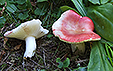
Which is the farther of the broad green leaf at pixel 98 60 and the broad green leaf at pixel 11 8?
the broad green leaf at pixel 11 8

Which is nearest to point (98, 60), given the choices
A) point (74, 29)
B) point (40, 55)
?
point (74, 29)

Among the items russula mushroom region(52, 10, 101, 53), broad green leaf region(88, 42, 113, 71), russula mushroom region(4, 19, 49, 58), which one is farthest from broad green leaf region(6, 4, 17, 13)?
broad green leaf region(88, 42, 113, 71)

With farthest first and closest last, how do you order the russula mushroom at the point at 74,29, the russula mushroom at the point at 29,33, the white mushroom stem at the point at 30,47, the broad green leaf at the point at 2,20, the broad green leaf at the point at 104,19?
the broad green leaf at the point at 2,20
the white mushroom stem at the point at 30,47
the russula mushroom at the point at 29,33
the broad green leaf at the point at 104,19
the russula mushroom at the point at 74,29

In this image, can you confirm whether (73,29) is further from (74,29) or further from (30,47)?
(30,47)

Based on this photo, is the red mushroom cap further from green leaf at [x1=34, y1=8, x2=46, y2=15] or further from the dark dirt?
green leaf at [x1=34, y1=8, x2=46, y2=15]

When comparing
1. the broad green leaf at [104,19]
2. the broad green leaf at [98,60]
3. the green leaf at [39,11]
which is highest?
the green leaf at [39,11]

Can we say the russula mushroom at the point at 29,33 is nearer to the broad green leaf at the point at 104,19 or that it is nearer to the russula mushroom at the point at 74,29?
the russula mushroom at the point at 74,29

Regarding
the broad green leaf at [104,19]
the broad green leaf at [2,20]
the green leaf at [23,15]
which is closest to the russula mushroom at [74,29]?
the broad green leaf at [104,19]
